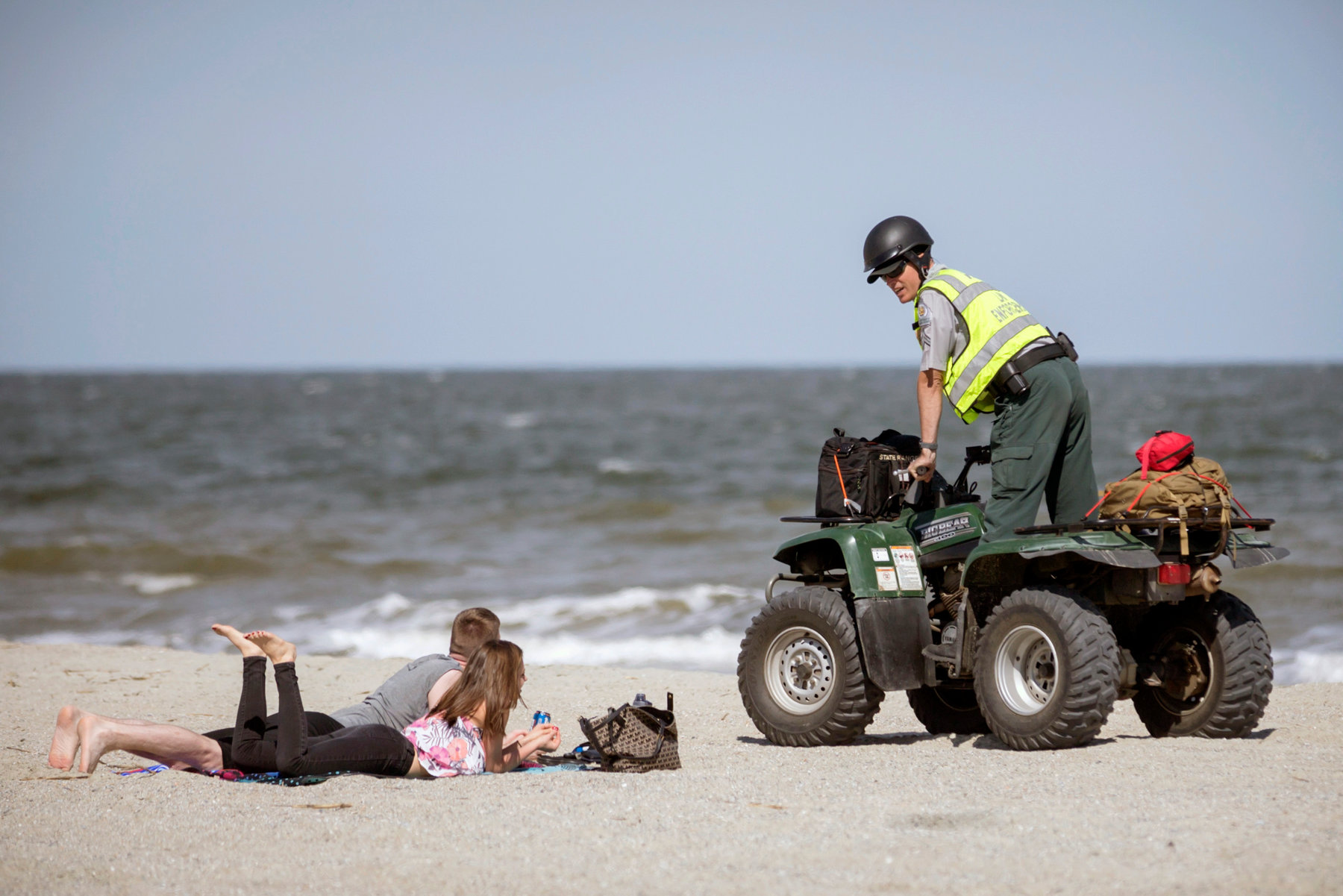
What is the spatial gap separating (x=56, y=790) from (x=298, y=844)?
1.52 metres

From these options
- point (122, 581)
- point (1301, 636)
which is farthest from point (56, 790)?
point (122, 581)

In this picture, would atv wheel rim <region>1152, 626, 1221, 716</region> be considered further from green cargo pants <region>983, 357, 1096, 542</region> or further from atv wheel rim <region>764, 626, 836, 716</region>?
atv wheel rim <region>764, 626, 836, 716</region>

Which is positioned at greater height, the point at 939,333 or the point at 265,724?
the point at 939,333

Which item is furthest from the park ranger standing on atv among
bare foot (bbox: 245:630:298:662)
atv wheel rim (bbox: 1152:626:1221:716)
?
bare foot (bbox: 245:630:298:662)

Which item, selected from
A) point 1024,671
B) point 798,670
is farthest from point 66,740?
point 1024,671

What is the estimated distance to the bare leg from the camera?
562 centimetres

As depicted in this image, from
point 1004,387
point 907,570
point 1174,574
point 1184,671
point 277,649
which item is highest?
point 1004,387

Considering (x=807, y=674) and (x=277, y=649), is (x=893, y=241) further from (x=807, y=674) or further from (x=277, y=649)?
(x=277, y=649)

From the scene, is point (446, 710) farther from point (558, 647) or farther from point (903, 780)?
point (558, 647)

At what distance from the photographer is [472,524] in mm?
21109

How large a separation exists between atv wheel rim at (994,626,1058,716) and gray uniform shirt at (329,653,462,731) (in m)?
2.43

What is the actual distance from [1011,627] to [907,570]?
0.68m

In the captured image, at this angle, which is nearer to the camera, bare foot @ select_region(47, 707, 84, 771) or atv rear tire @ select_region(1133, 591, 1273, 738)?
bare foot @ select_region(47, 707, 84, 771)

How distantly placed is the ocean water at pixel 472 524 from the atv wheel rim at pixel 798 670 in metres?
4.59
